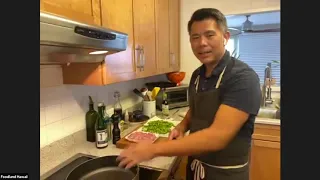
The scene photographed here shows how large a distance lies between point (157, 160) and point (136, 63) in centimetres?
66

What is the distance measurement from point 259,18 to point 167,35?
3.34 feet

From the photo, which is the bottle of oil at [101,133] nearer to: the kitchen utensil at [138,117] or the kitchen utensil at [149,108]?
the kitchen utensil at [138,117]

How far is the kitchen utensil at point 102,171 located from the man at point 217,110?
0.83 ft

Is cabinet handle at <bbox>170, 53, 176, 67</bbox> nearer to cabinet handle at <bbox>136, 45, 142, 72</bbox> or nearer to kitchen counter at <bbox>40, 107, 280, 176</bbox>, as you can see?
cabinet handle at <bbox>136, 45, 142, 72</bbox>

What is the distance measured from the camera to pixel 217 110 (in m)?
1.04

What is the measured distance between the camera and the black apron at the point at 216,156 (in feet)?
3.45

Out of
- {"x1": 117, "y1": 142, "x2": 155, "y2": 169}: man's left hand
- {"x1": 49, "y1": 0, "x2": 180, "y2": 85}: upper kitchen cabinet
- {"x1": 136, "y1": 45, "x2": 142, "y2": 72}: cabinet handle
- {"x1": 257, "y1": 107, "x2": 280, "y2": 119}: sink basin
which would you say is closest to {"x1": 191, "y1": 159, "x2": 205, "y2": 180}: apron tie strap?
{"x1": 117, "y1": 142, "x2": 155, "y2": 169}: man's left hand

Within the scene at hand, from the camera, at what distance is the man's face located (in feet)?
3.49

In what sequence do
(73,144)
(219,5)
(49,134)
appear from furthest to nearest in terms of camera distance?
(219,5), (73,144), (49,134)

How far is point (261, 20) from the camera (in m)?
2.43

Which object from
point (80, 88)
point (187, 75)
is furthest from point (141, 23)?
point (187, 75)

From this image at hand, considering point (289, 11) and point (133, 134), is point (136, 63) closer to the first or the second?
point (133, 134)

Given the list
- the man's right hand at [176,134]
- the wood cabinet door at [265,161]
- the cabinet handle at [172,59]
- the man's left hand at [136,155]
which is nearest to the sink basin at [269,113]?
the wood cabinet door at [265,161]

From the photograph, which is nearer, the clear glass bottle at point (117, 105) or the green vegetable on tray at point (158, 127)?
the green vegetable on tray at point (158, 127)
